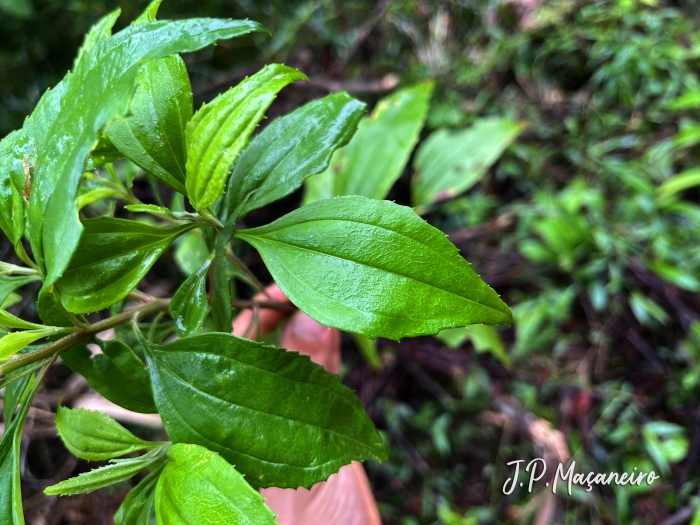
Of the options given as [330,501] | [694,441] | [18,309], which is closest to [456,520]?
[330,501]

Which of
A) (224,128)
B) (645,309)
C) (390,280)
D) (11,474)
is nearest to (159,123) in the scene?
(224,128)

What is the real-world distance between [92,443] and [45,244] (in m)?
0.26

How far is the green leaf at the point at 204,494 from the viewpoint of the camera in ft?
1.35

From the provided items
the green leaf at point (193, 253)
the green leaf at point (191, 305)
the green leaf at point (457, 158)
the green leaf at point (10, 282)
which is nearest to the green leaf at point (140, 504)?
the green leaf at point (191, 305)

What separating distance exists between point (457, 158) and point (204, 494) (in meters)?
1.37

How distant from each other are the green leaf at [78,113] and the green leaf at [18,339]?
0.09 metres

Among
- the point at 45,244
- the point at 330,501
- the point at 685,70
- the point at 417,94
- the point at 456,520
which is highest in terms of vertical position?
the point at 45,244

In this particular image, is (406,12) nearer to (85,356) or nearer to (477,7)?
(477,7)

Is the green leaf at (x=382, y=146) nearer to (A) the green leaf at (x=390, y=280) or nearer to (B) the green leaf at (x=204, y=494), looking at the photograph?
(A) the green leaf at (x=390, y=280)

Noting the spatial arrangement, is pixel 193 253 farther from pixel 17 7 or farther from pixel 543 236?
pixel 17 7

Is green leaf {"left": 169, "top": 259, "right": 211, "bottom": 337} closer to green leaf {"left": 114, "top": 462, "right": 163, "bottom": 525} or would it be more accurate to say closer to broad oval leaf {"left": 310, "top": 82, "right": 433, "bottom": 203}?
green leaf {"left": 114, "top": 462, "right": 163, "bottom": 525}

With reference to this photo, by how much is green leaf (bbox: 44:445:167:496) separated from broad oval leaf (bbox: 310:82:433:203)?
92cm

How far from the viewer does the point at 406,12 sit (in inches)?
80.2

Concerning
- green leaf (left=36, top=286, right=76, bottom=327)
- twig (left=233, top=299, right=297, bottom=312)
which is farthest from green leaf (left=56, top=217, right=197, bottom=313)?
twig (left=233, top=299, right=297, bottom=312)
